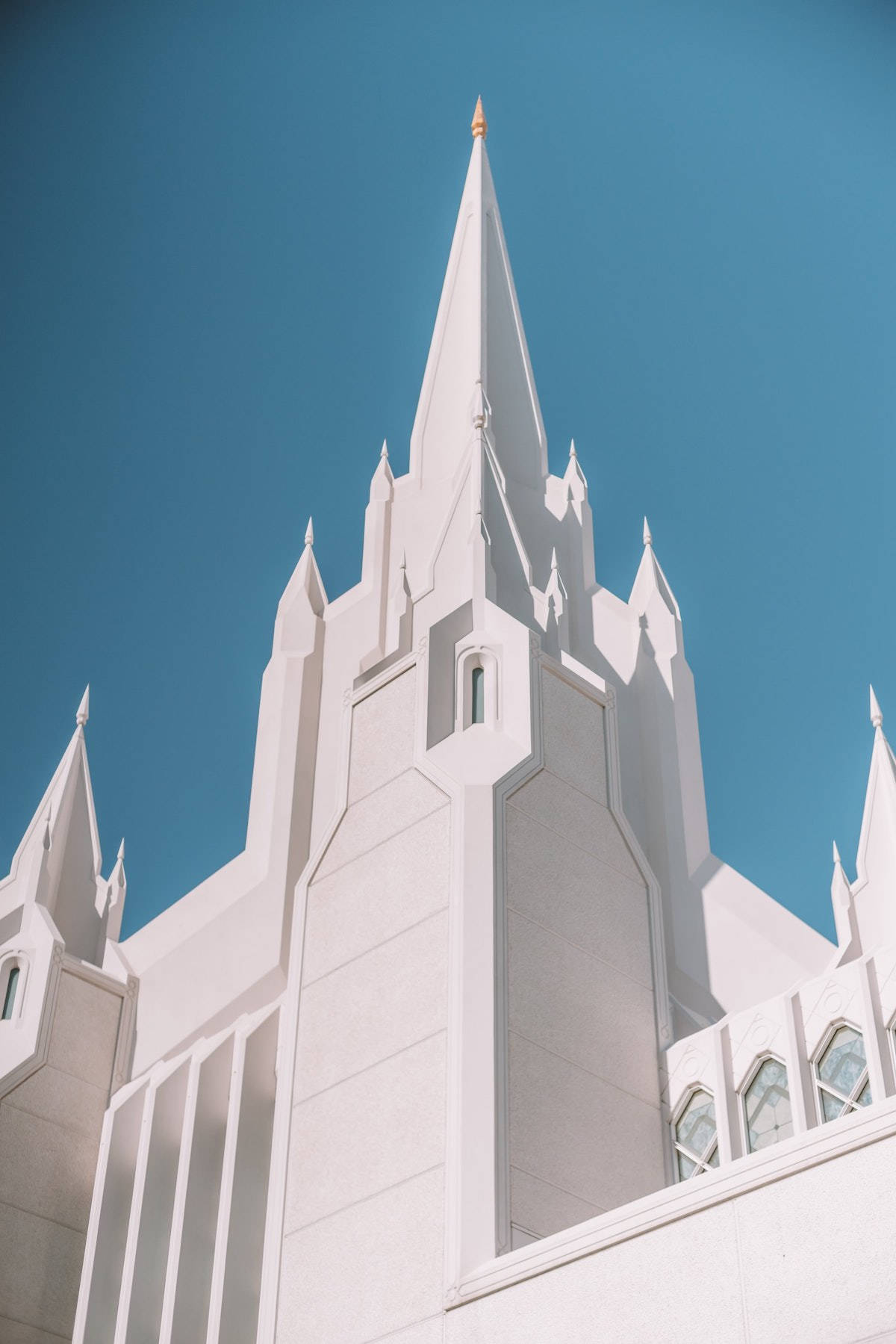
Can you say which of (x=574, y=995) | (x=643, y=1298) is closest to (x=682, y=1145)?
(x=574, y=995)

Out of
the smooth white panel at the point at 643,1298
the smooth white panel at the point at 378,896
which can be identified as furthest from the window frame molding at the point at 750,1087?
the smooth white panel at the point at 643,1298

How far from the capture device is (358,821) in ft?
52.0

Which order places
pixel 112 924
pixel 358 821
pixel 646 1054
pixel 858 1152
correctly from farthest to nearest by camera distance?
1. pixel 112 924
2. pixel 358 821
3. pixel 646 1054
4. pixel 858 1152

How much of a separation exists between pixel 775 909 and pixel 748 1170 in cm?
710

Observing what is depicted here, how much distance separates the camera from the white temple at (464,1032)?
36.1 feet

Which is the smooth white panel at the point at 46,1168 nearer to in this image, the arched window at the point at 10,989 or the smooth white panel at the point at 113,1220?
the smooth white panel at the point at 113,1220

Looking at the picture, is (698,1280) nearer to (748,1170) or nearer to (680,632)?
(748,1170)

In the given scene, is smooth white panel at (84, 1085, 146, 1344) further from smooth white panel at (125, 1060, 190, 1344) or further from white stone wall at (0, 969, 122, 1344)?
white stone wall at (0, 969, 122, 1344)

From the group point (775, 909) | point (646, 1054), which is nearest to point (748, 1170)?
point (646, 1054)

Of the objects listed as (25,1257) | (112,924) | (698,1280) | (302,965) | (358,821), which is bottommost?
(698,1280)

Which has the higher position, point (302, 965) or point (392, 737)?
point (392, 737)

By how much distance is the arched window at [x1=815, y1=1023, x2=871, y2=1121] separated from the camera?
1361 centimetres

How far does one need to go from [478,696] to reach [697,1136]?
14.6ft

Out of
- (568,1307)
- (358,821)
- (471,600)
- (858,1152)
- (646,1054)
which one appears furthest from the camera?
(471,600)
